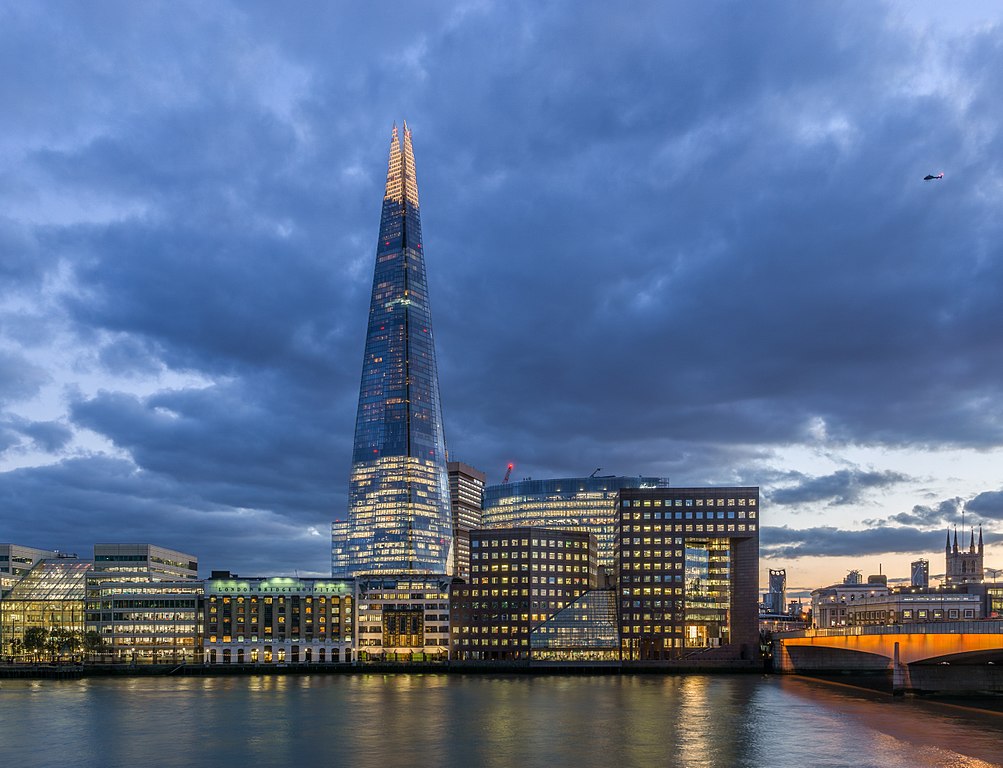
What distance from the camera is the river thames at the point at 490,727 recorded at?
262 feet

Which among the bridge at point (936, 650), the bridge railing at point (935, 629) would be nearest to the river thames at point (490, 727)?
the bridge at point (936, 650)

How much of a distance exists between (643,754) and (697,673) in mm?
120578

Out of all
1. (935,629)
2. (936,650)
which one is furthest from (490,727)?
(936,650)

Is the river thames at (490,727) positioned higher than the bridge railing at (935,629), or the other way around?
the bridge railing at (935,629)

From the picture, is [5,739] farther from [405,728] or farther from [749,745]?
[749,745]

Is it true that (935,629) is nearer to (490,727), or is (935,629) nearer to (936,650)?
(936,650)

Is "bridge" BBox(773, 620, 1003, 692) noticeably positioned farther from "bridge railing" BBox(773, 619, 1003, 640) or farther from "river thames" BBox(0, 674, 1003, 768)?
"river thames" BBox(0, 674, 1003, 768)

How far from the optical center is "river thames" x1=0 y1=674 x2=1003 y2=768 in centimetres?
8000

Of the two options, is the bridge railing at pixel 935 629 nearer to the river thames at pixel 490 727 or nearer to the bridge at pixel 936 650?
the bridge at pixel 936 650

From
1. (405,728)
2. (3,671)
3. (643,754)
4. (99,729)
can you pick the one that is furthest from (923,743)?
(3,671)

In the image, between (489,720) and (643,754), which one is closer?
(643,754)

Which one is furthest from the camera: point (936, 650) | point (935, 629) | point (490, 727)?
point (936, 650)

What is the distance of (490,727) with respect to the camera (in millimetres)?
98500

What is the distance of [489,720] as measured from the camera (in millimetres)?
104625
